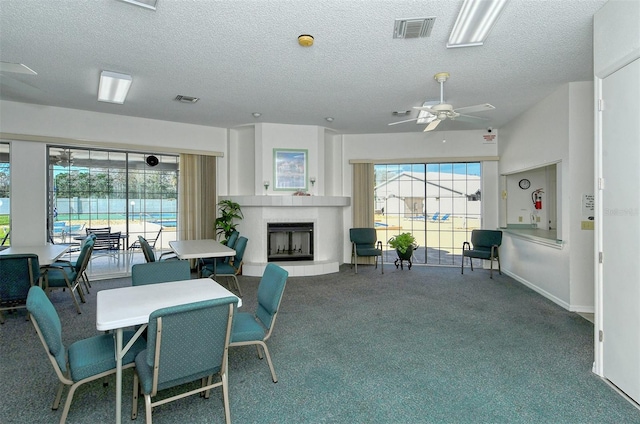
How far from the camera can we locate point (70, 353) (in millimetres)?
2055

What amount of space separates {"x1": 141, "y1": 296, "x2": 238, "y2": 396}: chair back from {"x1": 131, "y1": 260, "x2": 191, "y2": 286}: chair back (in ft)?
4.08

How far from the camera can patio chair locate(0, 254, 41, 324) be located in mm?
3578

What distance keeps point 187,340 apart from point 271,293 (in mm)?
832

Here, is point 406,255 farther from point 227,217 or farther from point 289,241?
point 227,217

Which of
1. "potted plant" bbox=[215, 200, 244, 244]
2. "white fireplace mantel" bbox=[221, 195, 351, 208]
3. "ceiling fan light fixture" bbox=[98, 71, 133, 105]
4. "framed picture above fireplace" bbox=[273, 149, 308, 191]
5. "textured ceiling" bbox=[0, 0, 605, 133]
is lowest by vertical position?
"potted plant" bbox=[215, 200, 244, 244]

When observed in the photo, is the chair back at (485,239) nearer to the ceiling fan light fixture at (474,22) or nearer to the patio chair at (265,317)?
the ceiling fan light fixture at (474,22)

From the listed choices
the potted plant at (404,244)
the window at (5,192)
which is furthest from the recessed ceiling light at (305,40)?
the window at (5,192)

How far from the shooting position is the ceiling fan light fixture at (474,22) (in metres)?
2.46

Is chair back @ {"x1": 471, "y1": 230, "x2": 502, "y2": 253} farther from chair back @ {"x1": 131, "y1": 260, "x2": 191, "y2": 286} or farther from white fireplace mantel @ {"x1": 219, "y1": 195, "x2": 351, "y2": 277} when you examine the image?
chair back @ {"x1": 131, "y1": 260, "x2": 191, "y2": 286}

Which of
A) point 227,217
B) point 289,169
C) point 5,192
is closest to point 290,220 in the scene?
point 289,169

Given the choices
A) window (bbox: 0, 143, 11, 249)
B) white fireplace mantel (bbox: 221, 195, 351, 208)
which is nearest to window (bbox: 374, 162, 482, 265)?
white fireplace mantel (bbox: 221, 195, 351, 208)

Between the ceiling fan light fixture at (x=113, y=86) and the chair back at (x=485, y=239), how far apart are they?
623 cm

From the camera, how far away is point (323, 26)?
9.61 ft

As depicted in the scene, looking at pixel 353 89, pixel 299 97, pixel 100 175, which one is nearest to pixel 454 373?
pixel 353 89
